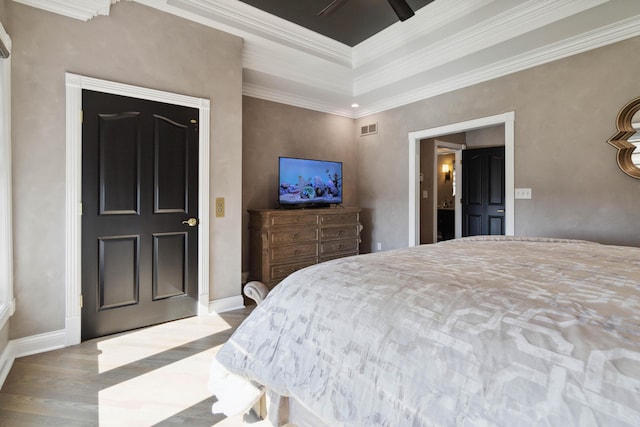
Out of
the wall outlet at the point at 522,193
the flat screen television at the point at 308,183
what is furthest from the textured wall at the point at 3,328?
the wall outlet at the point at 522,193

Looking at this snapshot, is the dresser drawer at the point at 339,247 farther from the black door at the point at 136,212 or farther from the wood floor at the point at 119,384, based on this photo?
the wood floor at the point at 119,384

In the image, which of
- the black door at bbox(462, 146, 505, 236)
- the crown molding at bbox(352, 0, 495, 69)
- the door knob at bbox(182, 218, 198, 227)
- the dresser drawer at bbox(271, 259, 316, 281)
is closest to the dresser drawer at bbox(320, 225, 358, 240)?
the dresser drawer at bbox(271, 259, 316, 281)

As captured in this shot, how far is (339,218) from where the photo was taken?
4594 millimetres

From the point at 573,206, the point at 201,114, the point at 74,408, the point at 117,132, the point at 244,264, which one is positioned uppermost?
the point at 201,114

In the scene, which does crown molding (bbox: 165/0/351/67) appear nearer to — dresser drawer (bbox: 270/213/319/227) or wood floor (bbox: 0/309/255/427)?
dresser drawer (bbox: 270/213/319/227)

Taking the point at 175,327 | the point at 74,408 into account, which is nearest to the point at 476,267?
the point at 74,408

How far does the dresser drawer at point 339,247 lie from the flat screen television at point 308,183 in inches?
23.4

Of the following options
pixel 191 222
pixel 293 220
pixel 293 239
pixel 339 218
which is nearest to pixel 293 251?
pixel 293 239

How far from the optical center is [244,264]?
4.29 m

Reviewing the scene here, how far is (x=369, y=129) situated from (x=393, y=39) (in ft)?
5.51

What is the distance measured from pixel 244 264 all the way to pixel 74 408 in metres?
2.60

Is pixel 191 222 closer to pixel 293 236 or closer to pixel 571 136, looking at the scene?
pixel 293 236

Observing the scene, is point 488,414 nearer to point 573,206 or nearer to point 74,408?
point 74,408

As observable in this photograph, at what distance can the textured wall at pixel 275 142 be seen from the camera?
4.36 metres
